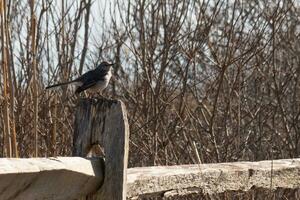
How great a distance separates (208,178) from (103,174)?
816 millimetres

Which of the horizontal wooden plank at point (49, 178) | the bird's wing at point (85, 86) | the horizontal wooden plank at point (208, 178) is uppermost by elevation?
the bird's wing at point (85, 86)

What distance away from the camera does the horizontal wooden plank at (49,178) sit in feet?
5.43

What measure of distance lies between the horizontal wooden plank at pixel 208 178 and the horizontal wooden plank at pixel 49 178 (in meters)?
0.32

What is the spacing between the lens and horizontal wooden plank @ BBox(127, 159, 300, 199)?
2453 millimetres

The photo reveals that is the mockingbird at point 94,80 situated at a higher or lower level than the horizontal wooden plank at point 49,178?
higher

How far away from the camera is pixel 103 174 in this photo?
2.14 meters

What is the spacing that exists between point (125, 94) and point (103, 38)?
582mm

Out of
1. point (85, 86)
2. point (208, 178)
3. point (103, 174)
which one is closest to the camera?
point (103, 174)

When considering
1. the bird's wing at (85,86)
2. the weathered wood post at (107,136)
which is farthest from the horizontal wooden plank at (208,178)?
the bird's wing at (85,86)

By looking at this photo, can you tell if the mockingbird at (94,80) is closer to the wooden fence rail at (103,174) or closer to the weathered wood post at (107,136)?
the wooden fence rail at (103,174)

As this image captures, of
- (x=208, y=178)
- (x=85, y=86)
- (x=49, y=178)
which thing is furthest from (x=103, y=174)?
(x=85, y=86)

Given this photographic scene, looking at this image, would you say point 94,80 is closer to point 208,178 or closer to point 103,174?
point 208,178

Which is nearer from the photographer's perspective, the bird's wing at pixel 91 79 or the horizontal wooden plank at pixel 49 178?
the horizontal wooden plank at pixel 49 178

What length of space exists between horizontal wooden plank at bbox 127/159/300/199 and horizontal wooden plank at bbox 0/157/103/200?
0.32 metres
